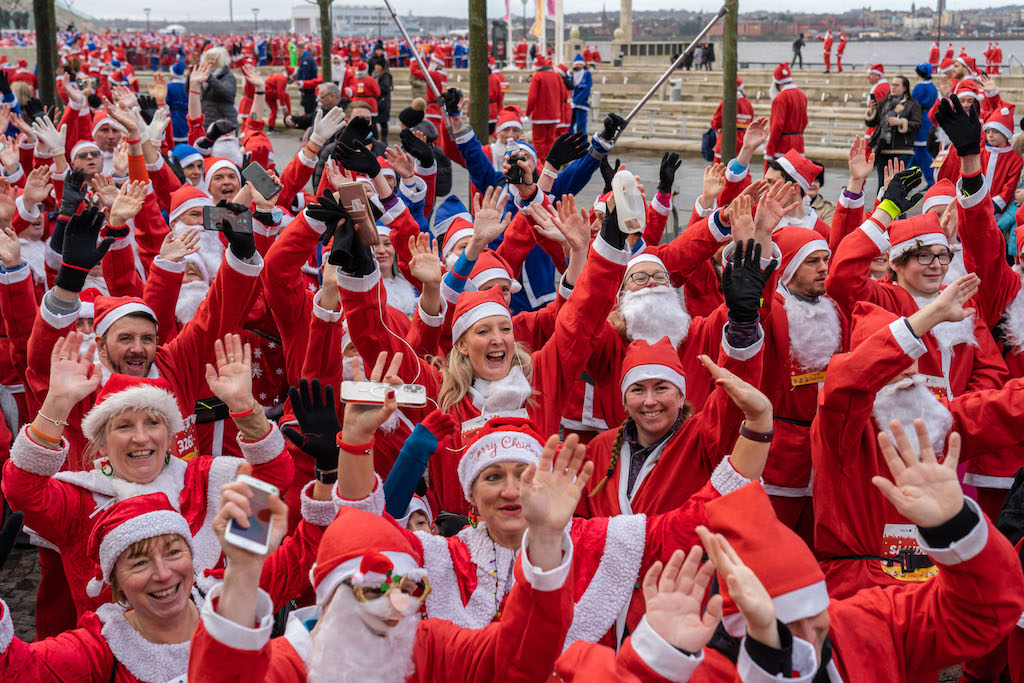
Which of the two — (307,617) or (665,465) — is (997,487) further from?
(307,617)

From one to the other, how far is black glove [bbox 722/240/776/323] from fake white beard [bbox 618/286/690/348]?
1.04 metres

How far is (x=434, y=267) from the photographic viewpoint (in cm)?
483

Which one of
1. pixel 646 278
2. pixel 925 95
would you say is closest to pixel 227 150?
pixel 646 278

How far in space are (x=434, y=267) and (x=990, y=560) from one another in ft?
9.64

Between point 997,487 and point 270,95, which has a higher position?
point 270,95

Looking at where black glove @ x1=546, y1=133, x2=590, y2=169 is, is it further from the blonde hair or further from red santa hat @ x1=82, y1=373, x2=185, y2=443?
red santa hat @ x1=82, y1=373, x2=185, y2=443

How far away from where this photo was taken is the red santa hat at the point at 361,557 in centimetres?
256

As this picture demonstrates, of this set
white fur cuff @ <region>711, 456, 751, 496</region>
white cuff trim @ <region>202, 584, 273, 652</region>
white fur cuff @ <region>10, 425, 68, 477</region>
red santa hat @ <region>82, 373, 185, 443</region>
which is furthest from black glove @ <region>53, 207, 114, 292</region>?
white fur cuff @ <region>711, 456, 751, 496</region>

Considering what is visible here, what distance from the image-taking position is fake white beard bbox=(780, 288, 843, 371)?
4.61m

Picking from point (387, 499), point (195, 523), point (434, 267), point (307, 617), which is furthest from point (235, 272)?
point (307, 617)

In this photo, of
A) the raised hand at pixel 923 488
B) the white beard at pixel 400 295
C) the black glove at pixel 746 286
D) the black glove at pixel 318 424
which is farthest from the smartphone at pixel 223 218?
the raised hand at pixel 923 488

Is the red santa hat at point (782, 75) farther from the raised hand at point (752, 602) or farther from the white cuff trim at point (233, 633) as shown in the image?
the white cuff trim at point (233, 633)

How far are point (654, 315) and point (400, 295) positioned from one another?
1715 mm

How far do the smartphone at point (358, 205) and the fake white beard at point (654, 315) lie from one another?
1461 mm
